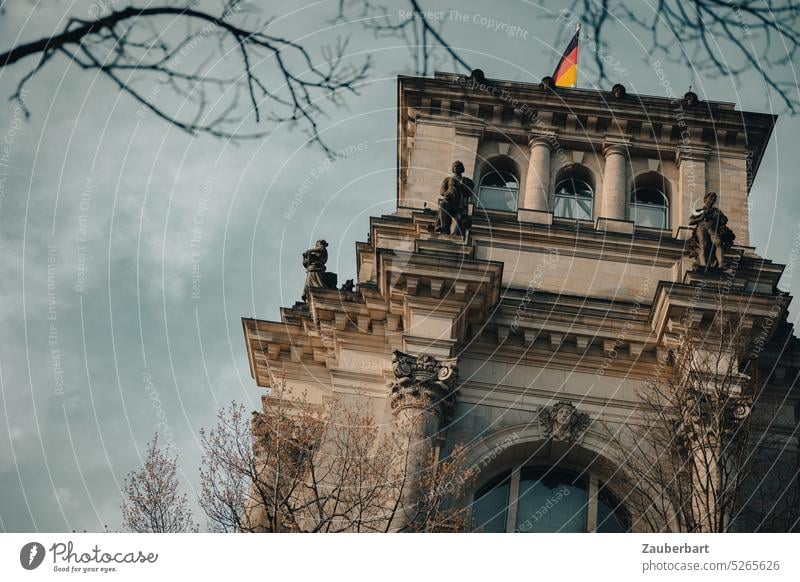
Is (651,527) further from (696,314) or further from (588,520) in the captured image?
(696,314)

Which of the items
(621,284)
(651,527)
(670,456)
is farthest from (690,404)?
(621,284)

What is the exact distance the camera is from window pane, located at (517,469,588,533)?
27.1 meters

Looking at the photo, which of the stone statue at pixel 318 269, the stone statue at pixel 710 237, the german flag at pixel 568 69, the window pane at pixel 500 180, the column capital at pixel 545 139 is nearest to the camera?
the stone statue at pixel 710 237

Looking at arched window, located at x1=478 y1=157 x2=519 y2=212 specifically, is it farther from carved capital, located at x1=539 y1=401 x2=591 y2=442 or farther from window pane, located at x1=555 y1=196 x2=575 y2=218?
carved capital, located at x1=539 y1=401 x2=591 y2=442

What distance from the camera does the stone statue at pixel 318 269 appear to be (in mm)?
30844

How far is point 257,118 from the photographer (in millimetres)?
14695

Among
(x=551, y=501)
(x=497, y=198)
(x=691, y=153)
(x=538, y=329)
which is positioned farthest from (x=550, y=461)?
(x=691, y=153)

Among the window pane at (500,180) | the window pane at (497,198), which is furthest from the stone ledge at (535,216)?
the window pane at (500,180)

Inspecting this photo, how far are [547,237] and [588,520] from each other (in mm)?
8615

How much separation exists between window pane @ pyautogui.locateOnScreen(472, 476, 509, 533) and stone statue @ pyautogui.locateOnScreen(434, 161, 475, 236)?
6.96 metres

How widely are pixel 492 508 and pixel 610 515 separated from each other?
113 inches

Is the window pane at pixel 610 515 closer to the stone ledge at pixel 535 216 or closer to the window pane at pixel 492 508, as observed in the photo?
the window pane at pixel 492 508

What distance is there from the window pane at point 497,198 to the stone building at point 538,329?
76 mm

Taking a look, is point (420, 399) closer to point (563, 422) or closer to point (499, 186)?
point (563, 422)
